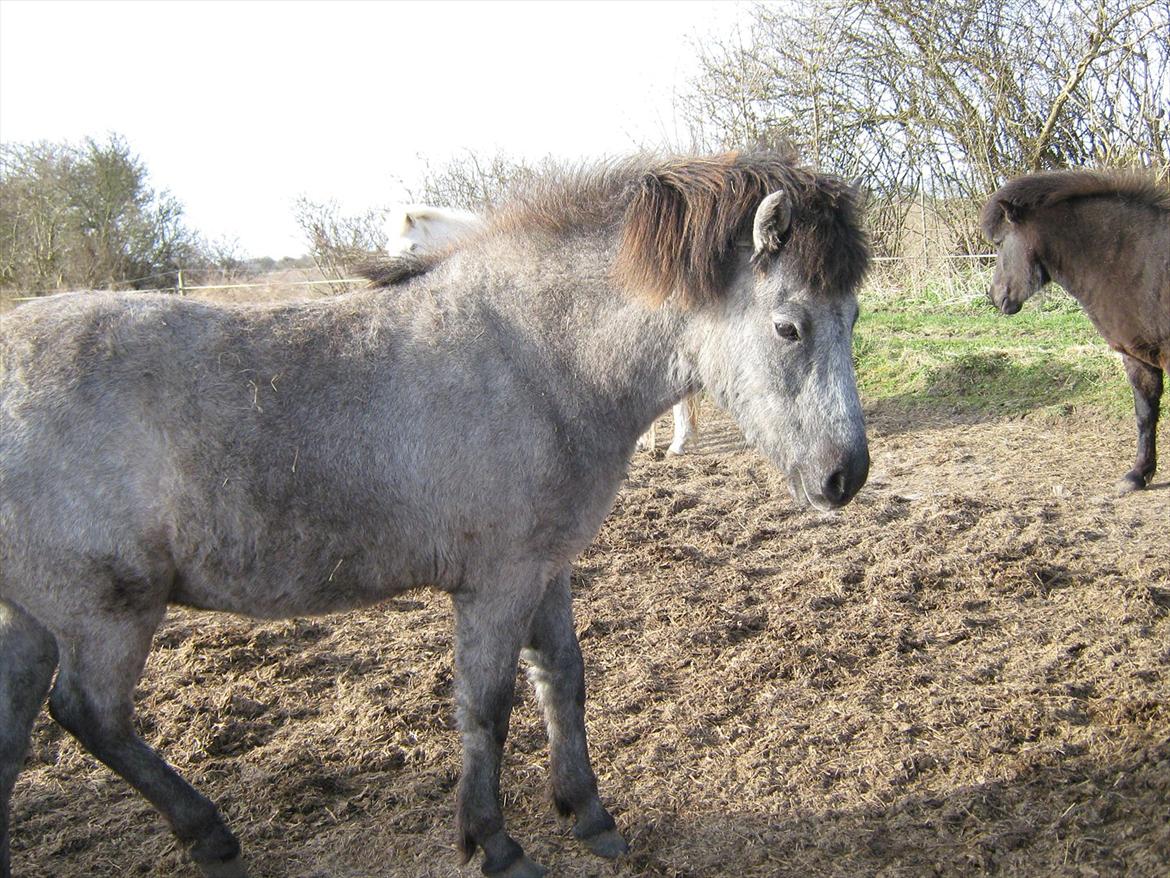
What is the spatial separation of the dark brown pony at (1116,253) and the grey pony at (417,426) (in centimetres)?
523

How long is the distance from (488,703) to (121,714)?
1.11m

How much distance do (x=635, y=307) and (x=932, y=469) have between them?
5521 millimetres

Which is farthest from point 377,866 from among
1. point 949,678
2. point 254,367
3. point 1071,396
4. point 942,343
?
point 942,343

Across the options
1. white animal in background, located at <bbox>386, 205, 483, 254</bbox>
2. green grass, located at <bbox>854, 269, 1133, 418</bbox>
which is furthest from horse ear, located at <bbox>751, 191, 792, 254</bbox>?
green grass, located at <bbox>854, 269, 1133, 418</bbox>

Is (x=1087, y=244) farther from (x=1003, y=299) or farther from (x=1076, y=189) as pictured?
(x=1003, y=299)

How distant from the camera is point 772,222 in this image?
2.60 m

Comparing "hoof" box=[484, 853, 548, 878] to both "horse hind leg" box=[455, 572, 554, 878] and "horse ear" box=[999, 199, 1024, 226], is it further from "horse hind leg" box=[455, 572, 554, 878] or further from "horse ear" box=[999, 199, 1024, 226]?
"horse ear" box=[999, 199, 1024, 226]

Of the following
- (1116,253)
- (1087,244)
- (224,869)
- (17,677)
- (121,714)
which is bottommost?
(224,869)

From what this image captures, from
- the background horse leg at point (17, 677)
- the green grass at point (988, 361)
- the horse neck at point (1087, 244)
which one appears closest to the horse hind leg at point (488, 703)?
the background horse leg at point (17, 677)

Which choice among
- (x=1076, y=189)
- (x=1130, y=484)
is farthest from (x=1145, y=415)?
(x=1076, y=189)

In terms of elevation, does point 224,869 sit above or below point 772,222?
below

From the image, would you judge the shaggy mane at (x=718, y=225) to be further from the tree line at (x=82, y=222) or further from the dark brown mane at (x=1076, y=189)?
the tree line at (x=82, y=222)

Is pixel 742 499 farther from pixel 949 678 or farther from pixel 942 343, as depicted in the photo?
pixel 942 343

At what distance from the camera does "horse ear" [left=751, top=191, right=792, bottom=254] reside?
2.56 metres
